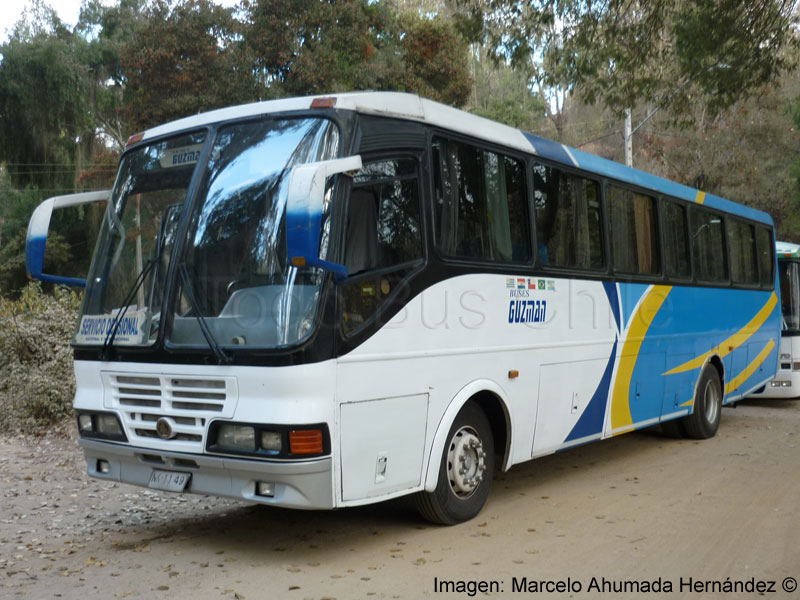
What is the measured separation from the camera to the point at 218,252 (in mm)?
6047

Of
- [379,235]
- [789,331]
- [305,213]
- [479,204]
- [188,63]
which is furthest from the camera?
[188,63]

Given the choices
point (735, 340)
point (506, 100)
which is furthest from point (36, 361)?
point (506, 100)

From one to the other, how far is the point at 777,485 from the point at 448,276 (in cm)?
424

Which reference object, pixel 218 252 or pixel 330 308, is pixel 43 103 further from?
pixel 330 308

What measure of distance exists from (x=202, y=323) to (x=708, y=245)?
8.00 metres

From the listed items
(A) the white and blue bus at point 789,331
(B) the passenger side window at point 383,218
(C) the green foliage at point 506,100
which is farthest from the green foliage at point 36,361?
(C) the green foliage at point 506,100

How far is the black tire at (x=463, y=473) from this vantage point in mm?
6727

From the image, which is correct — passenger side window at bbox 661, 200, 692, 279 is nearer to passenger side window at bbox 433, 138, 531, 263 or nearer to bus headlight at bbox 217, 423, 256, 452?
passenger side window at bbox 433, 138, 531, 263

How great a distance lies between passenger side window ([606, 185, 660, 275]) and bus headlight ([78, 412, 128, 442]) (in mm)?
5333

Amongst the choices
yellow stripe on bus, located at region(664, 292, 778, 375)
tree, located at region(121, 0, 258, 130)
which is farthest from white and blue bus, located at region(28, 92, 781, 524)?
tree, located at region(121, 0, 258, 130)

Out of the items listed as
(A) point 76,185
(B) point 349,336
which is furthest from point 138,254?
(A) point 76,185

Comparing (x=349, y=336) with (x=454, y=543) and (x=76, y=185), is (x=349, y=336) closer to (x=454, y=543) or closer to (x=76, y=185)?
(x=454, y=543)

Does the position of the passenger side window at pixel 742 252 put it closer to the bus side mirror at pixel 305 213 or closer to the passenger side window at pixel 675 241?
the passenger side window at pixel 675 241

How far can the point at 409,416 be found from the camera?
20.7 feet
